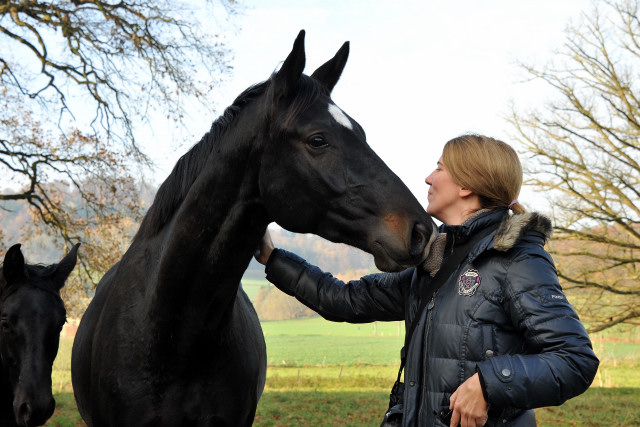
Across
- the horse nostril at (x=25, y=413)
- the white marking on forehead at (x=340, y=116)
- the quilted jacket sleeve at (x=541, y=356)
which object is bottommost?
the horse nostril at (x=25, y=413)

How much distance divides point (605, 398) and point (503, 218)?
17.2 meters

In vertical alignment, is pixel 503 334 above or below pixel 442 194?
below

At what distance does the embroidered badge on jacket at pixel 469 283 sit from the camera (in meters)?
2.15

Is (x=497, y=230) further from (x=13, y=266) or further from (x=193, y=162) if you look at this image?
(x=13, y=266)

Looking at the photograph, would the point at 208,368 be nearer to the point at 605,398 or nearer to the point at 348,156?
the point at 348,156

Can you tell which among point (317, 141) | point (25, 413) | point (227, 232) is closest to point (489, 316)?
point (317, 141)

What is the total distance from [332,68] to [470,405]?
5.70ft

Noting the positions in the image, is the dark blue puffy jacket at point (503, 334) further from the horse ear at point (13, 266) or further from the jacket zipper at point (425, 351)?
the horse ear at point (13, 266)

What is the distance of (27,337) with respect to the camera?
4.19m

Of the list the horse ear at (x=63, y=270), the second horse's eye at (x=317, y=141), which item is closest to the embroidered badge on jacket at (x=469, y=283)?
the second horse's eye at (x=317, y=141)

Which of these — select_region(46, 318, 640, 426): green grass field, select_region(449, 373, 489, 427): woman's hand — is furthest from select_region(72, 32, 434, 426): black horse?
select_region(46, 318, 640, 426): green grass field

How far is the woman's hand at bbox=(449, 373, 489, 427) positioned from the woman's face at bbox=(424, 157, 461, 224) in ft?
2.81

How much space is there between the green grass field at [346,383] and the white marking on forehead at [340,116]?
10657 mm

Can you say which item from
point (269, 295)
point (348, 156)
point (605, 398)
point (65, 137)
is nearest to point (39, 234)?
point (65, 137)
